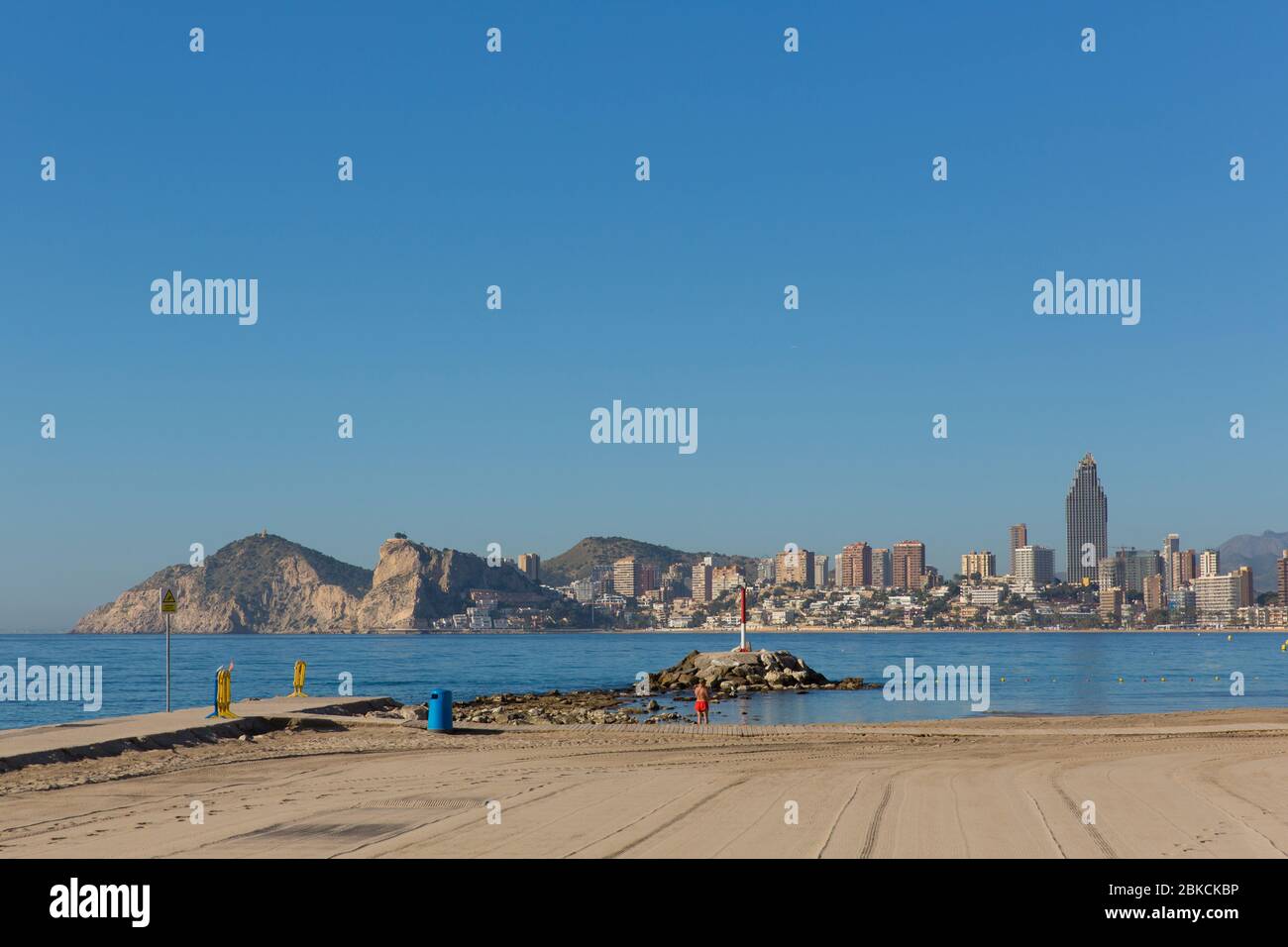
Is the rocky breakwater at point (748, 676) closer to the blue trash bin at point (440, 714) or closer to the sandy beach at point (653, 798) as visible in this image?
the blue trash bin at point (440, 714)

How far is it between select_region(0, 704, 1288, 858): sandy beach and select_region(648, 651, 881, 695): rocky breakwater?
105ft

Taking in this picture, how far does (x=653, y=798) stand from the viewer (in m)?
15.3

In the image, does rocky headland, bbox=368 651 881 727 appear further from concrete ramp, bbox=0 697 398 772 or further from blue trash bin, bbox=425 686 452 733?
blue trash bin, bbox=425 686 452 733

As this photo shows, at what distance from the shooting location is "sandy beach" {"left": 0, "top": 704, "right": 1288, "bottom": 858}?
11500 millimetres

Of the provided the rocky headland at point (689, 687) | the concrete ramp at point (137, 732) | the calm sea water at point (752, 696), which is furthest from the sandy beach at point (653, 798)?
the rocky headland at point (689, 687)

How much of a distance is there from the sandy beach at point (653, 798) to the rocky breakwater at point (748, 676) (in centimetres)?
3206

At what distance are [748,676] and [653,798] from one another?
44.8 metres

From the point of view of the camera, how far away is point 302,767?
790 inches

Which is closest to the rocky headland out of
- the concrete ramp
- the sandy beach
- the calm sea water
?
the calm sea water

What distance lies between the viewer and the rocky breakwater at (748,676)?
5841 centimetres
